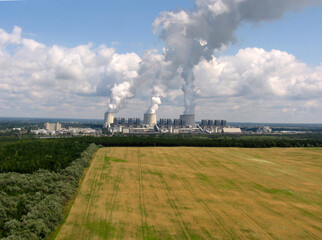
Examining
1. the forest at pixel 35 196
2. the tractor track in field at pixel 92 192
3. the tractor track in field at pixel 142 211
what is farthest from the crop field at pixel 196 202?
the forest at pixel 35 196

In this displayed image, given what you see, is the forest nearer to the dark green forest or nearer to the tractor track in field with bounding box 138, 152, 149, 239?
the dark green forest

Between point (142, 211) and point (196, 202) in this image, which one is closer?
point (142, 211)

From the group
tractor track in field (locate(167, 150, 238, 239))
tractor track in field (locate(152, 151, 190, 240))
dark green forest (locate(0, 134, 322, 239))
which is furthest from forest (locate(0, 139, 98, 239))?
tractor track in field (locate(167, 150, 238, 239))

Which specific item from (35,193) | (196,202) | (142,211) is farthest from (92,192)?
(196,202)

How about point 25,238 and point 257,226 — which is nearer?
point 25,238

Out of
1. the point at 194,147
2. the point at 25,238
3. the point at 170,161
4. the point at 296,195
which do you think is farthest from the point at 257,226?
the point at 194,147

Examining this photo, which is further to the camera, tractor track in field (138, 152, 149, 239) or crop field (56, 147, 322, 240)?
crop field (56, 147, 322, 240)

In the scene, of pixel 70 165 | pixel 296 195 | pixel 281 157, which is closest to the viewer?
pixel 296 195

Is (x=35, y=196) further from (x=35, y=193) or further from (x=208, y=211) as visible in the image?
(x=208, y=211)

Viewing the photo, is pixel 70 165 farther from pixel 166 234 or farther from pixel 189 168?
pixel 166 234
